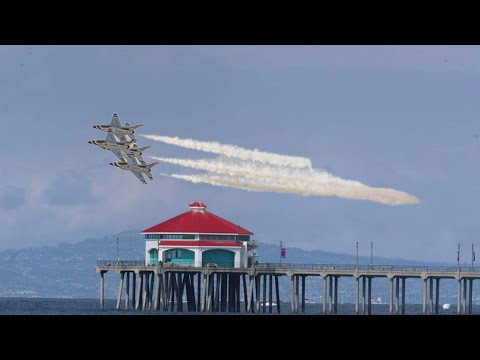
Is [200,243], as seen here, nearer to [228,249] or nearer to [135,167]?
[228,249]

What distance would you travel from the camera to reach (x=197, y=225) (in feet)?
536

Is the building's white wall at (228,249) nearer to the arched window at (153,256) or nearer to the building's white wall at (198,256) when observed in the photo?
the building's white wall at (198,256)

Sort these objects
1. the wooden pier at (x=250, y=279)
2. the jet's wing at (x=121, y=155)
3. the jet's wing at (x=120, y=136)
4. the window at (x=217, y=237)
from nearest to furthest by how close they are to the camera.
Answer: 1. the jet's wing at (x=121, y=155)
2. the jet's wing at (x=120, y=136)
3. the wooden pier at (x=250, y=279)
4. the window at (x=217, y=237)

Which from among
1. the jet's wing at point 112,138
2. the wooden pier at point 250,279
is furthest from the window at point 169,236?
the jet's wing at point 112,138

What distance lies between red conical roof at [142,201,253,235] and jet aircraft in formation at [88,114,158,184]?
26.9 metres

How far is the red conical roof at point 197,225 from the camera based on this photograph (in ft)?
533

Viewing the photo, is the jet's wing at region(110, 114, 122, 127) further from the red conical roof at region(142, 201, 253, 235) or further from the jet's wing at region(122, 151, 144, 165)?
the red conical roof at region(142, 201, 253, 235)

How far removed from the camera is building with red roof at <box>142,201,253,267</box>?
162m

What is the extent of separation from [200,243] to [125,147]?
1107 inches

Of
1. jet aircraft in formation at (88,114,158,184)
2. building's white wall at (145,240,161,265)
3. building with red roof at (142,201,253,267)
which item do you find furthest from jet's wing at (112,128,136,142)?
building's white wall at (145,240,161,265)

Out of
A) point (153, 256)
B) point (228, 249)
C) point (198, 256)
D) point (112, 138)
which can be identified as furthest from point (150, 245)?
point (112, 138)
